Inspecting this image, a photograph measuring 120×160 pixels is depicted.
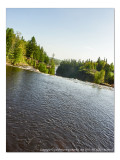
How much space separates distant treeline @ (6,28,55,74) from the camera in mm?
29953

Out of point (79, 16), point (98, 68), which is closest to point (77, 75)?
point (98, 68)

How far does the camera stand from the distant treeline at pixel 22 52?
2995cm

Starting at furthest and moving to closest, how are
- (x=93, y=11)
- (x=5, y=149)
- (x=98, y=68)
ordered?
(x=98, y=68) → (x=93, y=11) → (x=5, y=149)

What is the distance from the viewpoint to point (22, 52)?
3884 centimetres

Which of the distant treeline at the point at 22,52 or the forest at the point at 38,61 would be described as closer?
the distant treeline at the point at 22,52

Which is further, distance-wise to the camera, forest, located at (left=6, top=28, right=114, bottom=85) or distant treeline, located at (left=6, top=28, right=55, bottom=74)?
forest, located at (left=6, top=28, right=114, bottom=85)

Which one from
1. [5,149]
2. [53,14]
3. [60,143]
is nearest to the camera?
[5,149]

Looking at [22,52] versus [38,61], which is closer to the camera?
[22,52]

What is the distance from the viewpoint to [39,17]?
7.55m
